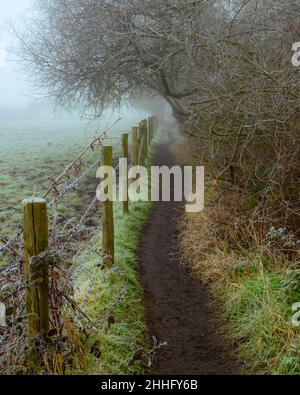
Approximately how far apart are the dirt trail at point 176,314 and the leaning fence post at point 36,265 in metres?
1.48

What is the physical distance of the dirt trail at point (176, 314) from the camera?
485cm

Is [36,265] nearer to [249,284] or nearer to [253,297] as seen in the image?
[253,297]

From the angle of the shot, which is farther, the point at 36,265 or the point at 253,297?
the point at 253,297

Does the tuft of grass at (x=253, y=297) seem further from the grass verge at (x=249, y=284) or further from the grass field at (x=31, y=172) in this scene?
the grass field at (x=31, y=172)

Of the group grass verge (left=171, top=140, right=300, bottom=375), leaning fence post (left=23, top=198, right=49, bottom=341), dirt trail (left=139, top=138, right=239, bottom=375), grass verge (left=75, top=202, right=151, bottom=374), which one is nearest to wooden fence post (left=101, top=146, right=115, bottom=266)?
grass verge (left=75, top=202, right=151, bottom=374)

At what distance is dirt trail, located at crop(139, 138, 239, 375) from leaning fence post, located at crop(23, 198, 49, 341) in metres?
1.48

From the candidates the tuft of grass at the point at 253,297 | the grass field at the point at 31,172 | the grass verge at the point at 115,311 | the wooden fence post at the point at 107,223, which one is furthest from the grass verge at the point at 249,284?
the grass field at the point at 31,172

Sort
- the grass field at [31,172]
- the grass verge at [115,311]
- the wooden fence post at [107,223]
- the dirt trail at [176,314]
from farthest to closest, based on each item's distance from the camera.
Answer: the grass field at [31,172] → the wooden fence post at [107,223] → the dirt trail at [176,314] → the grass verge at [115,311]

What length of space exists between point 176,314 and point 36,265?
2.74 metres

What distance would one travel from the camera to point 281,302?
5281mm

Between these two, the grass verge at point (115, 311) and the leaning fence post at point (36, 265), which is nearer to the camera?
the leaning fence post at point (36, 265)

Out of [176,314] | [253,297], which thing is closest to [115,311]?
[176,314]

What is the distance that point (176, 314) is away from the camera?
5898mm
